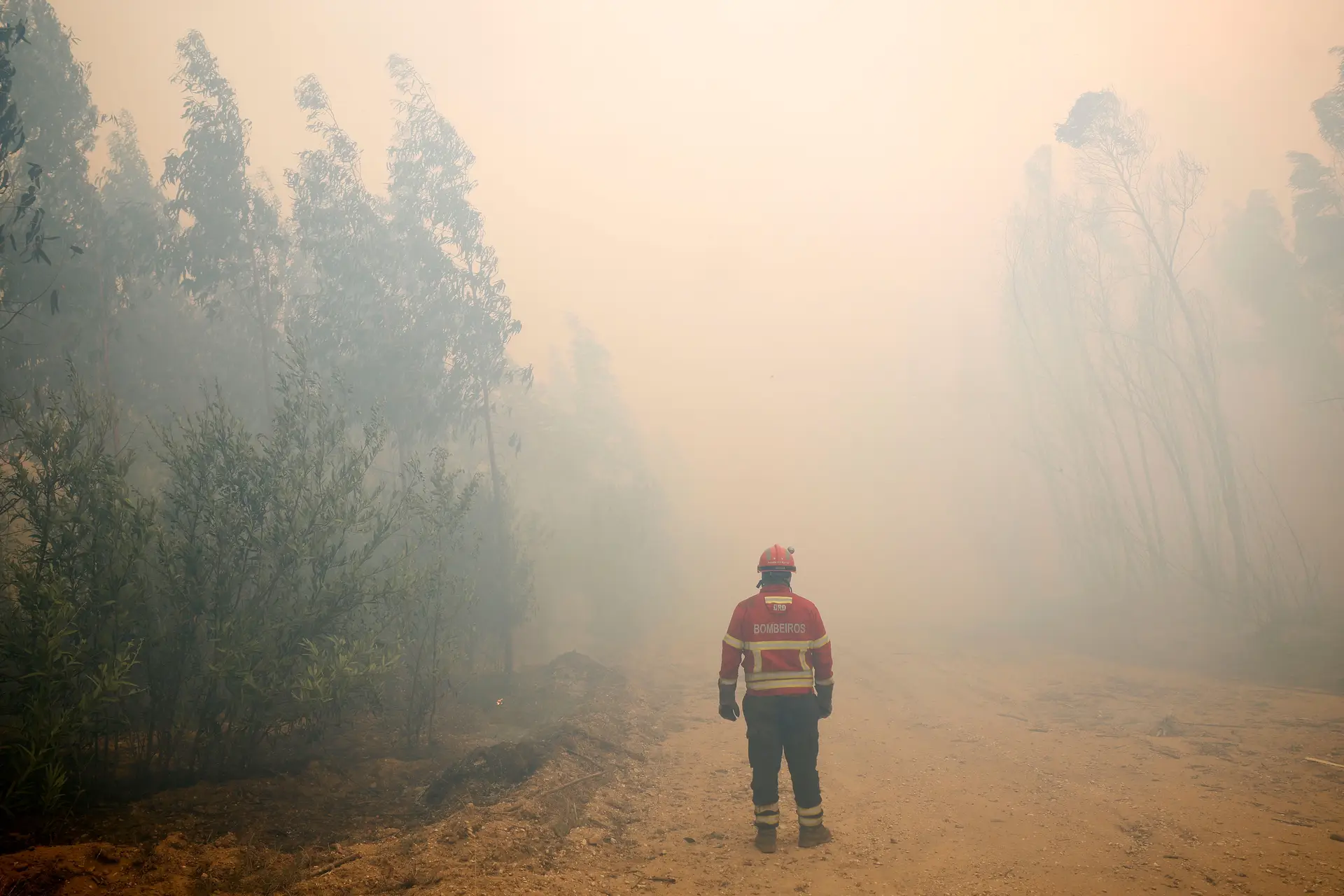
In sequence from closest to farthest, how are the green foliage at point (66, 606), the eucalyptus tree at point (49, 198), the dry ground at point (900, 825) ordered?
the dry ground at point (900, 825), the green foliage at point (66, 606), the eucalyptus tree at point (49, 198)

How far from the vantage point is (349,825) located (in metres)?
6.66

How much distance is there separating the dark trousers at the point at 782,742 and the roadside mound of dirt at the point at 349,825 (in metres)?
2.06

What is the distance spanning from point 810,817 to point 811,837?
0.62 ft

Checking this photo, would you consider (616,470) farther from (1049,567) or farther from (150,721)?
(150,721)

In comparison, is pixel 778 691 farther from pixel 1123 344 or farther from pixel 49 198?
pixel 1123 344

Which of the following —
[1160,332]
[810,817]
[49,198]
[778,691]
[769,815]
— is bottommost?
[810,817]

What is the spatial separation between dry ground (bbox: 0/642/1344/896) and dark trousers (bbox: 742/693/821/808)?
58cm

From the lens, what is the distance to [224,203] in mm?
17141

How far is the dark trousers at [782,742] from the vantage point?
6078 millimetres

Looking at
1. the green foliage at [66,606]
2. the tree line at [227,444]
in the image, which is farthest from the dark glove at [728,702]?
the green foliage at [66,606]

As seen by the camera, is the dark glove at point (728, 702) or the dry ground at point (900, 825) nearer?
the dry ground at point (900, 825)

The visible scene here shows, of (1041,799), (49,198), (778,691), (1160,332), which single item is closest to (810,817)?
(778,691)

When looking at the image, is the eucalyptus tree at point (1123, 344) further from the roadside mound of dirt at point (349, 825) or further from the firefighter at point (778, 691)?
the roadside mound of dirt at point (349, 825)

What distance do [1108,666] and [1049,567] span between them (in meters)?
25.3
